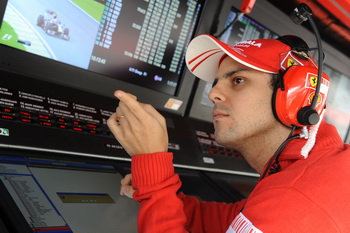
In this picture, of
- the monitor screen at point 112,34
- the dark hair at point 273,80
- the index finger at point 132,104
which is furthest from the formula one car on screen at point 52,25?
the dark hair at point 273,80

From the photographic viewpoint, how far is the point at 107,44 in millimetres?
1236

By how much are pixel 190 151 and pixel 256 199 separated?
2.08 ft

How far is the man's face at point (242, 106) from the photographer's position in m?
0.92

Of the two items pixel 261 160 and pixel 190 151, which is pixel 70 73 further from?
pixel 261 160

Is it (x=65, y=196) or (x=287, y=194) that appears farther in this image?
(x=65, y=196)

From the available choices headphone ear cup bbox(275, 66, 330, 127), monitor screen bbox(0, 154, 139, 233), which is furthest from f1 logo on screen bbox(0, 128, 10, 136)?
headphone ear cup bbox(275, 66, 330, 127)

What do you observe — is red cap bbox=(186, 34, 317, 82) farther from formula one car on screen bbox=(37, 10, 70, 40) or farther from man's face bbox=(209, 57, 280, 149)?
formula one car on screen bbox=(37, 10, 70, 40)

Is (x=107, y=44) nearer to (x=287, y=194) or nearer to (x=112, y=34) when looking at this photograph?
(x=112, y=34)

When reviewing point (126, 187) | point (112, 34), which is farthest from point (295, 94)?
point (112, 34)

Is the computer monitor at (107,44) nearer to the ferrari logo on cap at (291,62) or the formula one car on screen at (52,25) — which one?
the formula one car on screen at (52,25)

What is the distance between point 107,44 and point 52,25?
0.66ft

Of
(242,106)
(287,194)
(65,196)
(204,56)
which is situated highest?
(204,56)

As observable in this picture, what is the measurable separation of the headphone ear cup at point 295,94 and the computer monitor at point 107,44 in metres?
0.64

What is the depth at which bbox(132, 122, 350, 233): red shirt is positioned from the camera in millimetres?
637
